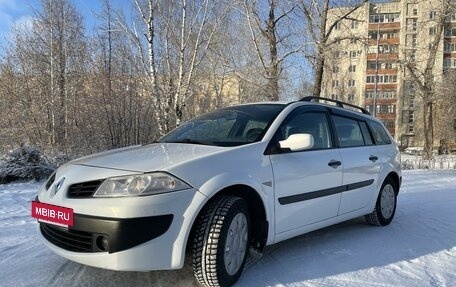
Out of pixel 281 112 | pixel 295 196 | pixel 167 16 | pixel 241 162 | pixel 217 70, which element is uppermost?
pixel 167 16

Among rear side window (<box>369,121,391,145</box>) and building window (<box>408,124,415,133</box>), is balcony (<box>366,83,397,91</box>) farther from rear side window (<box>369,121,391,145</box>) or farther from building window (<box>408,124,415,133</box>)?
rear side window (<box>369,121,391,145</box>)

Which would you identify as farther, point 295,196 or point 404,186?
point 404,186

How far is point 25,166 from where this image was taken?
29.9 feet

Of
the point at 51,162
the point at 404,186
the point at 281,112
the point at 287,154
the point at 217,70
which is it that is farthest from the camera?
the point at 217,70

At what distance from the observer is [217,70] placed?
27266 mm

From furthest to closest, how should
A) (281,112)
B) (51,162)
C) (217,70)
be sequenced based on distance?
(217,70)
(51,162)
(281,112)

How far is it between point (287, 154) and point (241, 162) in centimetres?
60

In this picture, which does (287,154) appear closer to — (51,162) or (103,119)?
(51,162)

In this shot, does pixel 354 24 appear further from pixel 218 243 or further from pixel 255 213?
pixel 218 243

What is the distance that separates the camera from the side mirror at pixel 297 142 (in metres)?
3.76

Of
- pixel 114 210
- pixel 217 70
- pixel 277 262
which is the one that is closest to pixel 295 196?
pixel 277 262

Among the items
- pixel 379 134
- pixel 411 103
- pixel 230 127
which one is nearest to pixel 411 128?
pixel 411 103

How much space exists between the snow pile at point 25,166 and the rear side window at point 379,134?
679cm

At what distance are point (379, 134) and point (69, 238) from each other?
4.32 metres
